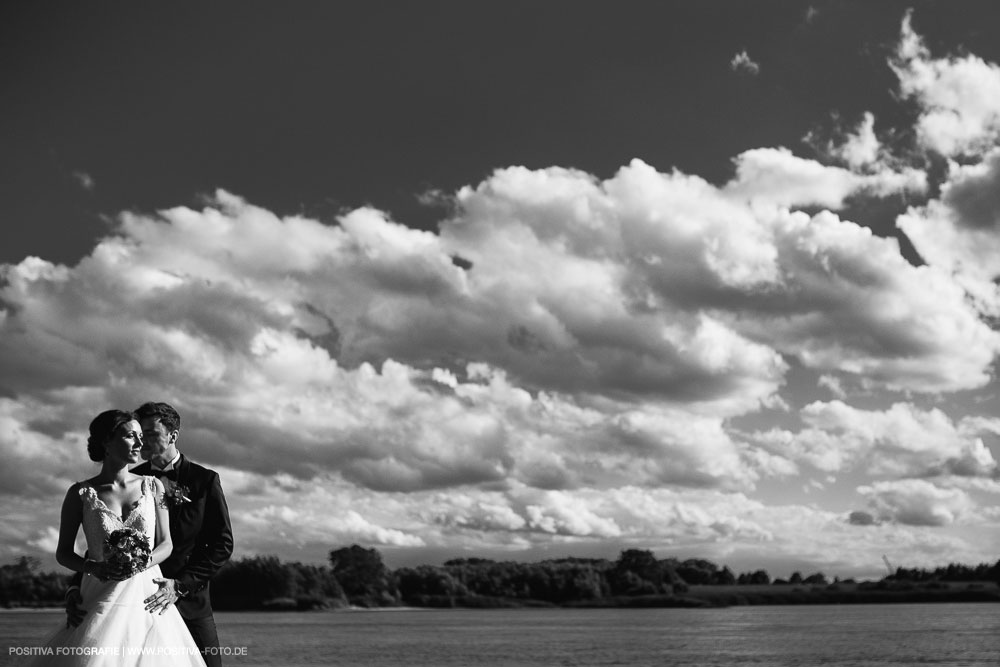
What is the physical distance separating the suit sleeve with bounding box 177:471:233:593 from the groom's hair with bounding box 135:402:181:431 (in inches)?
21.2

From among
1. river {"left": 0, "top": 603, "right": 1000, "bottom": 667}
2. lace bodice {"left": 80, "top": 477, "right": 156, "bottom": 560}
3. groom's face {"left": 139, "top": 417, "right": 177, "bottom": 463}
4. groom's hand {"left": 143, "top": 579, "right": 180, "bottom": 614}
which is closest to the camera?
lace bodice {"left": 80, "top": 477, "right": 156, "bottom": 560}

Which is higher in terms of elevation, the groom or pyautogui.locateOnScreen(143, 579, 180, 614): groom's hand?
the groom

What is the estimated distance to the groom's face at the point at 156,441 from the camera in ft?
28.1

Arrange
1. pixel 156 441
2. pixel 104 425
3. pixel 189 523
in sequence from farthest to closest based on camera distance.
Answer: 1. pixel 189 523
2. pixel 156 441
3. pixel 104 425

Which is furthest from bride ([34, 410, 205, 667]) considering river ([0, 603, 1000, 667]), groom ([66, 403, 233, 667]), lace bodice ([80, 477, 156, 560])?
river ([0, 603, 1000, 667])

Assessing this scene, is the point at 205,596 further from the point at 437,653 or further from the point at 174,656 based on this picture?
the point at 437,653

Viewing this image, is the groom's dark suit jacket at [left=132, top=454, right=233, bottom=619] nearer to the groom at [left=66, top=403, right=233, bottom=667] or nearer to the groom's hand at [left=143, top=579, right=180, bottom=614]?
the groom at [left=66, top=403, right=233, bottom=667]

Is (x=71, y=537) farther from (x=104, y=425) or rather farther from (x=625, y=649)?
(x=625, y=649)

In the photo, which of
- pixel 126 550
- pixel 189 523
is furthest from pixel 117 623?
pixel 189 523

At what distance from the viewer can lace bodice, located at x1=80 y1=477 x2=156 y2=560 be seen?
817cm

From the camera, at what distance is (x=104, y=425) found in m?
8.01

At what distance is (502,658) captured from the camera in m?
68.0

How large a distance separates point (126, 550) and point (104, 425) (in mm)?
1010

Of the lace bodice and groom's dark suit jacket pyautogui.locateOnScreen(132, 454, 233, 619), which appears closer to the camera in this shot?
the lace bodice
